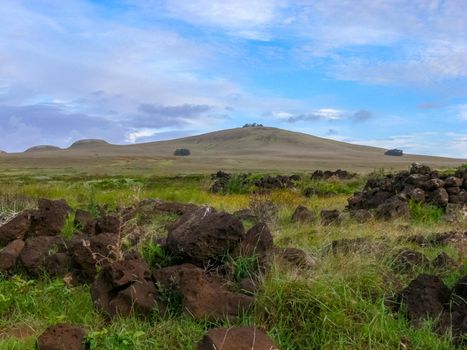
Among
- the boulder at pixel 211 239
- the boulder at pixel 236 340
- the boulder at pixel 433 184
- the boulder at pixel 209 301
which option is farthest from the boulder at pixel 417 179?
the boulder at pixel 236 340

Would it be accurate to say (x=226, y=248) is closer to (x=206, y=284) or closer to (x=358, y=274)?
(x=206, y=284)

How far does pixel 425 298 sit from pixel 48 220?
18.9 ft

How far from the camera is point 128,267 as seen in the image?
18.6ft

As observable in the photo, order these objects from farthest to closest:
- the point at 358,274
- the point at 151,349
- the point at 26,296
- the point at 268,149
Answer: the point at 268,149
the point at 26,296
the point at 358,274
the point at 151,349

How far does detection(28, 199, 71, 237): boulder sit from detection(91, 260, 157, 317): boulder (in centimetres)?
340

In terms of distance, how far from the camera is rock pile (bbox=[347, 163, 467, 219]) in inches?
494

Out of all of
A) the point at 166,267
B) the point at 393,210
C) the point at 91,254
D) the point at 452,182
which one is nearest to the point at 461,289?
the point at 166,267

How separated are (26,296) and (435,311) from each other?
13.1 ft

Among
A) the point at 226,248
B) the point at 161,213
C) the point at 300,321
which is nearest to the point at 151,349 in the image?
the point at 300,321

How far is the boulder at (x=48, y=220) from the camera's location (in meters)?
8.70

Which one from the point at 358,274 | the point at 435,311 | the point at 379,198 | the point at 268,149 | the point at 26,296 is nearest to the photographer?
the point at 435,311

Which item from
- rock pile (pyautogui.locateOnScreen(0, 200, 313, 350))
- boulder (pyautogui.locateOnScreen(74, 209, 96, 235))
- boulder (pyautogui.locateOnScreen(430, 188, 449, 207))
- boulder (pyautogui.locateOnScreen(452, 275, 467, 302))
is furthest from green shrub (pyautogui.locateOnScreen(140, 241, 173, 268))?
boulder (pyautogui.locateOnScreen(430, 188, 449, 207))

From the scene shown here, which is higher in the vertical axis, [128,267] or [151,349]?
[128,267]

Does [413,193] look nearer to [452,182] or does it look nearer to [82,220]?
[452,182]
